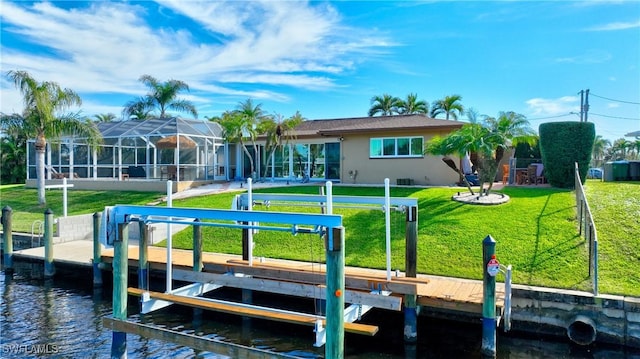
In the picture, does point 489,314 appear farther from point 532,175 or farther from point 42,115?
point 42,115

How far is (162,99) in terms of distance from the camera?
31.7m

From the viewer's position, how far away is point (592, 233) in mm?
7914

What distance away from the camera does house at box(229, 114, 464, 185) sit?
61.7ft

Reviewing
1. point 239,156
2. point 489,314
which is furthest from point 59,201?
point 489,314

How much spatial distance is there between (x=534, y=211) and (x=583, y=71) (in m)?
22.8

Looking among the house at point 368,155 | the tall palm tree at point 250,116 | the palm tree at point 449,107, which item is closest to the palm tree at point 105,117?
the tall palm tree at point 250,116

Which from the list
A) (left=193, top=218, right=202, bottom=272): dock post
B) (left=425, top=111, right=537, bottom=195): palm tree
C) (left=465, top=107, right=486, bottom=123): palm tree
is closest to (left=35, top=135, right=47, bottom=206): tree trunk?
(left=193, top=218, right=202, bottom=272): dock post

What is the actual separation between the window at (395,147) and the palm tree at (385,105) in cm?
1724

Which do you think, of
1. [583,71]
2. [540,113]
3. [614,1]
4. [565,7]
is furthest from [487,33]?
[540,113]

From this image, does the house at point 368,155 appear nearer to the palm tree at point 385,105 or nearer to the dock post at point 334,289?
the palm tree at point 385,105

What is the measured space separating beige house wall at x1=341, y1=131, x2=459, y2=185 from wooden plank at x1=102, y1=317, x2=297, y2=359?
1451cm

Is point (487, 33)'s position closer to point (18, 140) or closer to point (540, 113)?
point (540, 113)

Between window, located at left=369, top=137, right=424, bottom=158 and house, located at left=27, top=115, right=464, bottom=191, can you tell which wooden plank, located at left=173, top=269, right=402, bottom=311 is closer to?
house, located at left=27, top=115, right=464, bottom=191

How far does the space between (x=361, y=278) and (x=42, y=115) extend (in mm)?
18430
